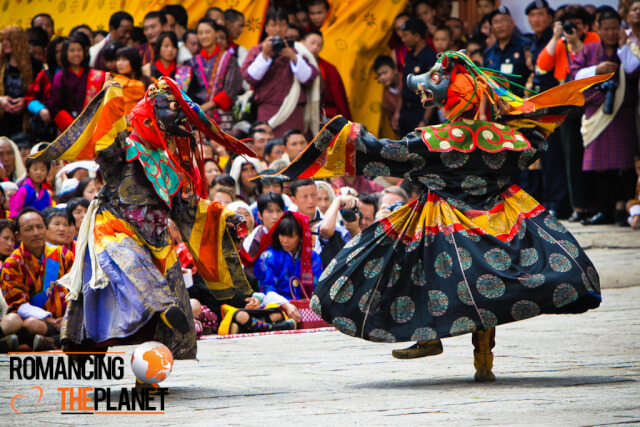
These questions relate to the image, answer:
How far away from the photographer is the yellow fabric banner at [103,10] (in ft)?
40.0

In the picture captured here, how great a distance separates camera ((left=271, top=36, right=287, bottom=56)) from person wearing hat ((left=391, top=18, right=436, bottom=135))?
166cm

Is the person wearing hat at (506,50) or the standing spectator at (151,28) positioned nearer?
the person wearing hat at (506,50)

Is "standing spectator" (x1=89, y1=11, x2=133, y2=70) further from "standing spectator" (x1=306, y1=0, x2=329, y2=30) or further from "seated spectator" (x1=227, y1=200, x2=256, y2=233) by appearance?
"seated spectator" (x1=227, y1=200, x2=256, y2=233)

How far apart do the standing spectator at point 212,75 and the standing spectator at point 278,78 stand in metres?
0.18

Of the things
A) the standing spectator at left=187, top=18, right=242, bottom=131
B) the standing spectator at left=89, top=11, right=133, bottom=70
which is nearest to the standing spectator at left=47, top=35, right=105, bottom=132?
the standing spectator at left=89, top=11, right=133, bottom=70

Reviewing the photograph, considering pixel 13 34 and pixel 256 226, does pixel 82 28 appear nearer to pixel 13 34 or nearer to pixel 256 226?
pixel 13 34

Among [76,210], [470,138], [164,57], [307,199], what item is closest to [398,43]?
[164,57]

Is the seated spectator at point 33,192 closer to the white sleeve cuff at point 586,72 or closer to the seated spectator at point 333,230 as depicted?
the seated spectator at point 333,230

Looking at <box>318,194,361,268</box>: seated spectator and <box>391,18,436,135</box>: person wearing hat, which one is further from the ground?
<box>391,18,436,135</box>: person wearing hat

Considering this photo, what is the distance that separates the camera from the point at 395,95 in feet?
40.2

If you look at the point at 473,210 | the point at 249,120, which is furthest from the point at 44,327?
the point at 249,120

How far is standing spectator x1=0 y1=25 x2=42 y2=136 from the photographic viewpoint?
10.7 meters

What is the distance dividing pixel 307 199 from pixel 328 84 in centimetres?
293

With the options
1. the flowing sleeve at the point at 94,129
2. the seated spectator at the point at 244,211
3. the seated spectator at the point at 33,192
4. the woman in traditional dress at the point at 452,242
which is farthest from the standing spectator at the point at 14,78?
the woman in traditional dress at the point at 452,242
